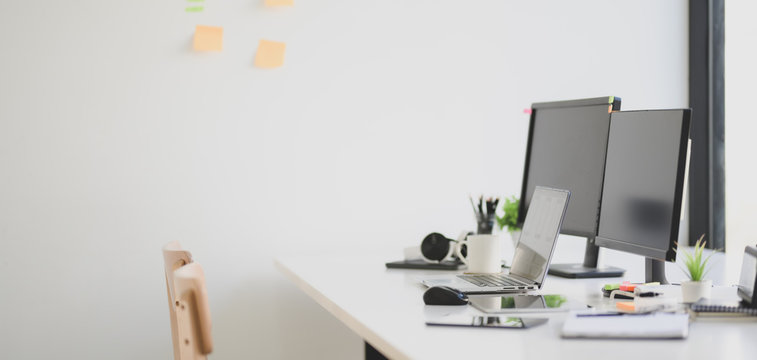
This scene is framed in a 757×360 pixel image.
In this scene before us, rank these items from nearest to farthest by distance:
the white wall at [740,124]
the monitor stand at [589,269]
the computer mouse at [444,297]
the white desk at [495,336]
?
1. the white desk at [495,336]
2. the computer mouse at [444,297]
3. the monitor stand at [589,269]
4. the white wall at [740,124]

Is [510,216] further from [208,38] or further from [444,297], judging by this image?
[208,38]

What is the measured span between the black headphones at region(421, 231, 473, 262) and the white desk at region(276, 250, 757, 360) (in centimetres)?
33

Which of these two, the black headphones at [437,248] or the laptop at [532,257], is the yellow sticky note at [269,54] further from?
the laptop at [532,257]

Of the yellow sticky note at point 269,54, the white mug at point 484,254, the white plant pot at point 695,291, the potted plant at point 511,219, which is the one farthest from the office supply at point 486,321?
the yellow sticky note at point 269,54

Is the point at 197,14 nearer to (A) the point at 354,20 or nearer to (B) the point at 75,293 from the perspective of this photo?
(A) the point at 354,20

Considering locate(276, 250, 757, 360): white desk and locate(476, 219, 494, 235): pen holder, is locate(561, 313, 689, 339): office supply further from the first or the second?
locate(476, 219, 494, 235): pen holder

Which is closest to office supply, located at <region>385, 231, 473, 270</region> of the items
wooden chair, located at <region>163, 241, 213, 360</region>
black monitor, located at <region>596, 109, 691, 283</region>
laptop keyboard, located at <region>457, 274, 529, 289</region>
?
laptop keyboard, located at <region>457, 274, 529, 289</region>

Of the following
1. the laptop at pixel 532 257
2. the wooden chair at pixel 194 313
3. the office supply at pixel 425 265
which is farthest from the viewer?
the office supply at pixel 425 265

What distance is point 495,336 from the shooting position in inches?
49.4

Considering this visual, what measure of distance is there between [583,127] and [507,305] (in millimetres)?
809

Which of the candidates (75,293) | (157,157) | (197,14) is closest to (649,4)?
(197,14)

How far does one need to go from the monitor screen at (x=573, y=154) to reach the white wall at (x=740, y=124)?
1.23 meters

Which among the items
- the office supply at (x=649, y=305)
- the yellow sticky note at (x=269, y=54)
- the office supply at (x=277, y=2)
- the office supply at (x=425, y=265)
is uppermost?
the office supply at (x=277, y=2)

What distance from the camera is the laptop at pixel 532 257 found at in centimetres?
171
